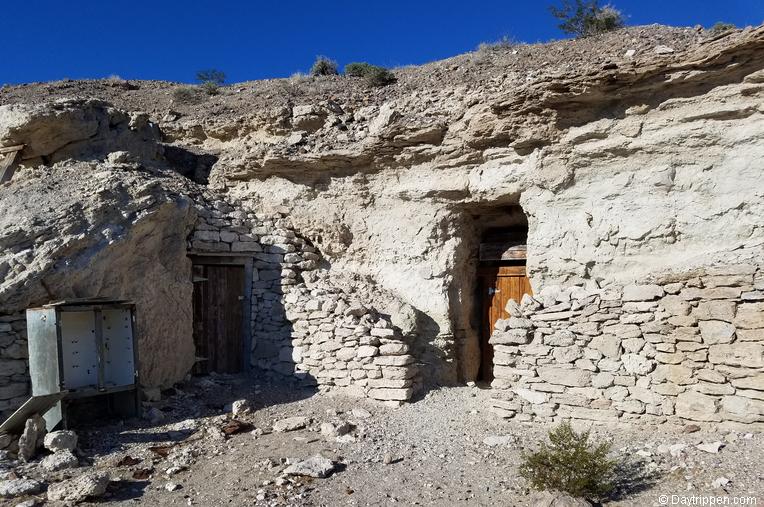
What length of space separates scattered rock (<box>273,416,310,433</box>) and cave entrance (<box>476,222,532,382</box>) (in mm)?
3168

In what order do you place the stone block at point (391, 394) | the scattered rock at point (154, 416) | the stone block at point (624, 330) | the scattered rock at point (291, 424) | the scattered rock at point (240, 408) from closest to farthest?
the stone block at point (624, 330) → the scattered rock at point (291, 424) → the scattered rock at point (154, 416) → the scattered rock at point (240, 408) → the stone block at point (391, 394)

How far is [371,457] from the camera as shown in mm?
5926

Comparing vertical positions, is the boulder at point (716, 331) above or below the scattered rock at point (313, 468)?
above

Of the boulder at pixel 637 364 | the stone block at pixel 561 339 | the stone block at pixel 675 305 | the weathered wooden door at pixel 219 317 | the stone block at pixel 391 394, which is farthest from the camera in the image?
Result: the weathered wooden door at pixel 219 317

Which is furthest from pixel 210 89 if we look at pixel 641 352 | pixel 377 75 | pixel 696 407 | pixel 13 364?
pixel 696 407

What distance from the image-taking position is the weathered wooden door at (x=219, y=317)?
9.03 metres

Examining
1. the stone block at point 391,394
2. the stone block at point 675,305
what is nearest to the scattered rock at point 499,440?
the stone block at point 391,394

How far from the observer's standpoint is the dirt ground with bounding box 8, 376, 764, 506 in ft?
16.4

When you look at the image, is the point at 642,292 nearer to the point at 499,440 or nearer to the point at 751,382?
the point at 751,382

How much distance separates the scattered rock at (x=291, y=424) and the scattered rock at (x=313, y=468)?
1.17 m

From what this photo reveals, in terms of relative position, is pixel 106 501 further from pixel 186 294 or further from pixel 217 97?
pixel 217 97

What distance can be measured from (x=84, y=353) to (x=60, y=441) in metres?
1.26

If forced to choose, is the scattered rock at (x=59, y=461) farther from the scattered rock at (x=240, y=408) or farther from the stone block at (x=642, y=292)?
the stone block at (x=642, y=292)

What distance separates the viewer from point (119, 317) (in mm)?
7246
